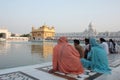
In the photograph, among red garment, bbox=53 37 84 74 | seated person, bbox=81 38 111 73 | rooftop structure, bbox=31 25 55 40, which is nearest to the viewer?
red garment, bbox=53 37 84 74

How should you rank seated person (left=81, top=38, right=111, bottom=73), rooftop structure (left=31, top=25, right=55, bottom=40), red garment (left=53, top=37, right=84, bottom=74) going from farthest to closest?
rooftop structure (left=31, top=25, right=55, bottom=40), seated person (left=81, top=38, right=111, bottom=73), red garment (left=53, top=37, right=84, bottom=74)

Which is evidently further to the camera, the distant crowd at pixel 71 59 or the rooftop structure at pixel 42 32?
the rooftop structure at pixel 42 32

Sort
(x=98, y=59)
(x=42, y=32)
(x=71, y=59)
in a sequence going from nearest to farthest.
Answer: (x=71, y=59)
(x=98, y=59)
(x=42, y=32)

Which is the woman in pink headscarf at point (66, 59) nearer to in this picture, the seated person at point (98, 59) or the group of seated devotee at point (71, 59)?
the group of seated devotee at point (71, 59)

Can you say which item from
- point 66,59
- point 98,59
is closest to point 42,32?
point 98,59

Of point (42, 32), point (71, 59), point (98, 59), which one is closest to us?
point (71, 59)

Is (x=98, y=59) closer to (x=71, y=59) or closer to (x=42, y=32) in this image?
(x=71, y=59)

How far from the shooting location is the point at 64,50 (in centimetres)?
350

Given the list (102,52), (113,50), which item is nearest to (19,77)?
(102,52)

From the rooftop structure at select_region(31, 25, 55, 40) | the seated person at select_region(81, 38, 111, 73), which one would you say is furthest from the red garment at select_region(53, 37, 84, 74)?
the rooftop structure at select_region(31, 25, 55, 40)

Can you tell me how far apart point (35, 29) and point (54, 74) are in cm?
6368

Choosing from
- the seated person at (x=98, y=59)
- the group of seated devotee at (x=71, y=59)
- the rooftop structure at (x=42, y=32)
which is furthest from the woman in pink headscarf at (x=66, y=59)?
the rooftop structure at (x=42, y=32)

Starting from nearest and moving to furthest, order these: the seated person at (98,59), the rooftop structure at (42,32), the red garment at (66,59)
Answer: the red garment at (66,59), the seated person at (98,59), the rooftop structure at (42,32)

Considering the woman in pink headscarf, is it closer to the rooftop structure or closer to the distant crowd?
the distant crowd
